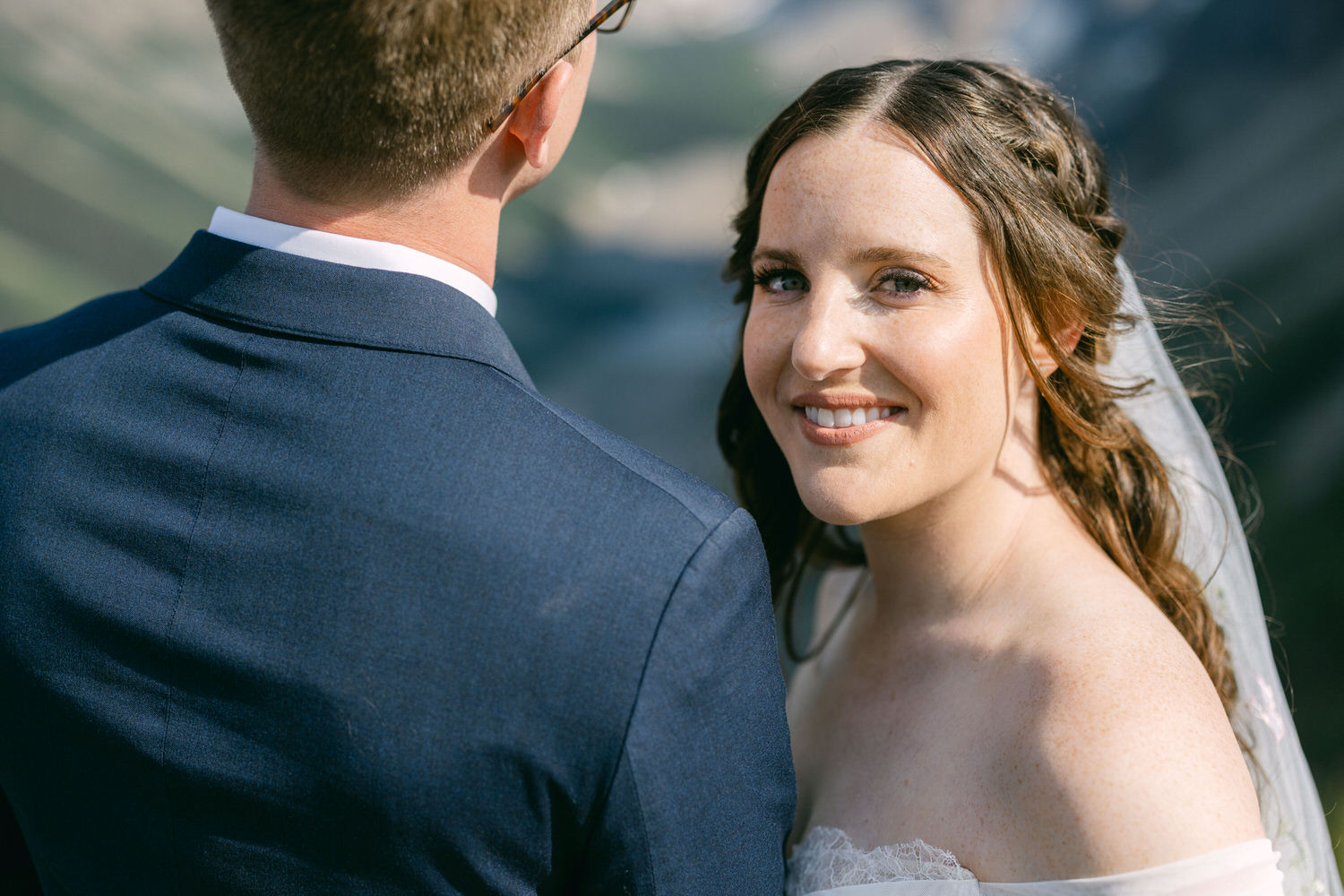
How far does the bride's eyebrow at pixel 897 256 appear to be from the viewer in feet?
5.49

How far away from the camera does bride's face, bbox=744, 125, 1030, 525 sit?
1.69 metres

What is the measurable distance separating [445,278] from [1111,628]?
4.08 ft

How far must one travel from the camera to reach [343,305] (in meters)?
1.19

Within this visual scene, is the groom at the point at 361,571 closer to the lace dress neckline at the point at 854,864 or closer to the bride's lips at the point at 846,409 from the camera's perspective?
the lace dress neckline at the point at 854,864

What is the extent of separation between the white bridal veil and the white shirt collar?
148 centimetres

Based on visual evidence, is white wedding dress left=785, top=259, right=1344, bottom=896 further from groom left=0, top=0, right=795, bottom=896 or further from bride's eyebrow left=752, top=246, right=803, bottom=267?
bride's eyebrow left=752, top=246, right=803, bottom=267

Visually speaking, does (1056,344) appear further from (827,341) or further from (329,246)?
(329,246)

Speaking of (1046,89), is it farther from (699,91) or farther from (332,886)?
(699,91)

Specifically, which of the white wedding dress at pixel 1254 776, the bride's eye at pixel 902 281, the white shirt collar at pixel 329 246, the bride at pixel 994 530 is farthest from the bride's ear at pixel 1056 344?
the white shirt collar at pixel 329 246

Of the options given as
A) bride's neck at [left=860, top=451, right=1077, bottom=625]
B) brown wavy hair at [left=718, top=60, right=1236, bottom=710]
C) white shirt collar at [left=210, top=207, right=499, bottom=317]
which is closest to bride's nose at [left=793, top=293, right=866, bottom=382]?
brown wavy hair at [left=718, top=60, right=1236, bottom=710]

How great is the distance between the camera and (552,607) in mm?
1078

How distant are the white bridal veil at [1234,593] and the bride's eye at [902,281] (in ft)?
1.89

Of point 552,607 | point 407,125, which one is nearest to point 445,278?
point 407,125

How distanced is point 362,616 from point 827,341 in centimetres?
95
